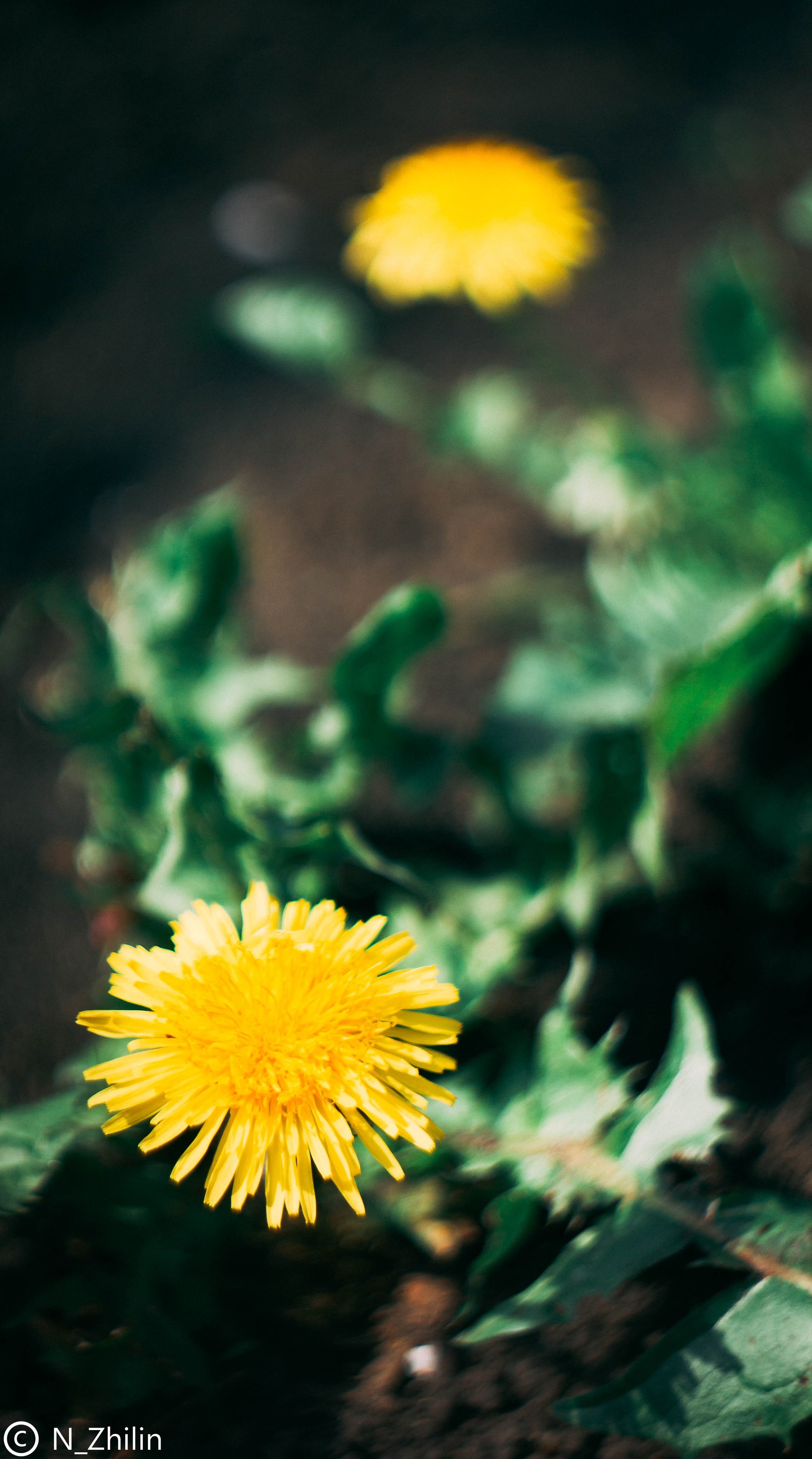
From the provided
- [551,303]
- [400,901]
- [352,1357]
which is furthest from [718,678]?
[551,303]

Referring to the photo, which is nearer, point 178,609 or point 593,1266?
point 593,1266

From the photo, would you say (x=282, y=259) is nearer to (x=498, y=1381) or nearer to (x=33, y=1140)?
(x=33, y=1140)

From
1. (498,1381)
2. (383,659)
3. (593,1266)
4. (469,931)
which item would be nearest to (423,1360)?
(498,1381)

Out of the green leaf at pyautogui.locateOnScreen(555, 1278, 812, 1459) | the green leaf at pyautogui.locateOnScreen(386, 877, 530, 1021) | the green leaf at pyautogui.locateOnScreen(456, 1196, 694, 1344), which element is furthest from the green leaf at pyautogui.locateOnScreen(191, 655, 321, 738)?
the green leaf at pyautogui.locateOnScreen(555, 1278, 812, 1459)

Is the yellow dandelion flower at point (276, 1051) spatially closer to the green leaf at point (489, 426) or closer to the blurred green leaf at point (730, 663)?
the blurred green leaf at point (730, 663)

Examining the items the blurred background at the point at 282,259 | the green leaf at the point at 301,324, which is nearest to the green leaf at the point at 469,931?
the blurred background at the point at 282,259

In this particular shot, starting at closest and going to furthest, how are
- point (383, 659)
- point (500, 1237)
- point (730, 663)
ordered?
point (500, 1237) → point (730, 663) → point (383, 659)
